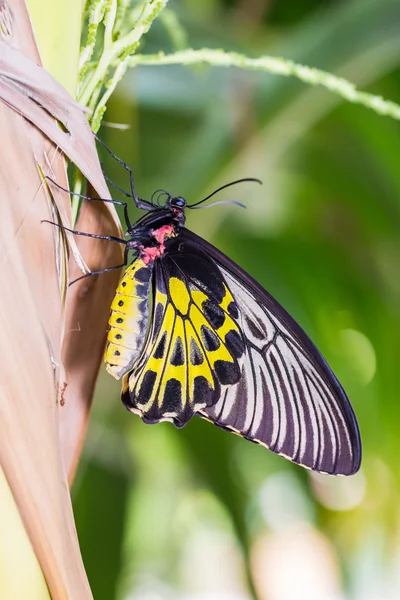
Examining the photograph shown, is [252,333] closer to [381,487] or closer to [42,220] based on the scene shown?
[42,220]

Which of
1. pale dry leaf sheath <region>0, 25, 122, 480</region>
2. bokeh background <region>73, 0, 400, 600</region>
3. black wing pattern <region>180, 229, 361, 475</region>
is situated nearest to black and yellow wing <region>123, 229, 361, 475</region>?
black wing pattern <region>180, 229, 361, 475</region>

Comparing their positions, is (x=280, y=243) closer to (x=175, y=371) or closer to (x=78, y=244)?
(x=175, y=371)

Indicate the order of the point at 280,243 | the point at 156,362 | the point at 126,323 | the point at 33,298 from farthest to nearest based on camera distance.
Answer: the point at 280,243 → the point at 156,362 → the point at 126,323 → the point at 33,298

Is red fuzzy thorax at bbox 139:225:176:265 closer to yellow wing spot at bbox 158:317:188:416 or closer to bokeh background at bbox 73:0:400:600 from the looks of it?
yellow wing spot at bbox 158:317:188:416

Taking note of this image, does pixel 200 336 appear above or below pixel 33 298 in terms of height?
above

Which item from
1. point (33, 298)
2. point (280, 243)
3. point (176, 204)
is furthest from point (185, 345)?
point (280, 243)

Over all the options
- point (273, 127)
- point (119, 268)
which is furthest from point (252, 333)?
point (273, 127)
